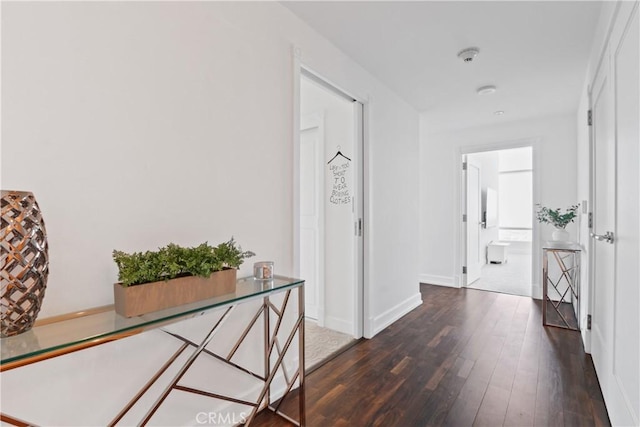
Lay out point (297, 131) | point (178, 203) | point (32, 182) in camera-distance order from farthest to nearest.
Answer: point (297, 131), point (178, 203), point (32, 182)

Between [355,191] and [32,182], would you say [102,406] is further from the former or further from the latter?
[355,191]

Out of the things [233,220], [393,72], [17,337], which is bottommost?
[17,337]

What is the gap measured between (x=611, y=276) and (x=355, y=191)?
1776mm

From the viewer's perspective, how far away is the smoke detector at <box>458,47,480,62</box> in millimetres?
2457

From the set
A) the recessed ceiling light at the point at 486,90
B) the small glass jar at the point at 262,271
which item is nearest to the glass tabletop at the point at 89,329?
the small glass jar at the point at 262,271

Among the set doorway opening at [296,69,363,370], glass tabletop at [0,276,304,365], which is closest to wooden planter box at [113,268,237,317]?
glass tabletop at [0,276,304,365]

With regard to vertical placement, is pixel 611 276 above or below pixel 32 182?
below

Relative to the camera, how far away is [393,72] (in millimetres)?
2902

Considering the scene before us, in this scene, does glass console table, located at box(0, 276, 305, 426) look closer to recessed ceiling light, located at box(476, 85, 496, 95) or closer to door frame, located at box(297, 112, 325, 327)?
door frame, located at box(297, 112, 325, 327)

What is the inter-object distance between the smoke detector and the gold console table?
6.64ft

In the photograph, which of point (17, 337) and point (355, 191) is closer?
point (17, 337)

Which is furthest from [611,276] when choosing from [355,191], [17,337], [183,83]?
[17,337]

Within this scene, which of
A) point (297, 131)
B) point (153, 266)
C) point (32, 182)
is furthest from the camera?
point (297, 131)

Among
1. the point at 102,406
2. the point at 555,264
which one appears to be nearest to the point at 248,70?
the point at 102,406
